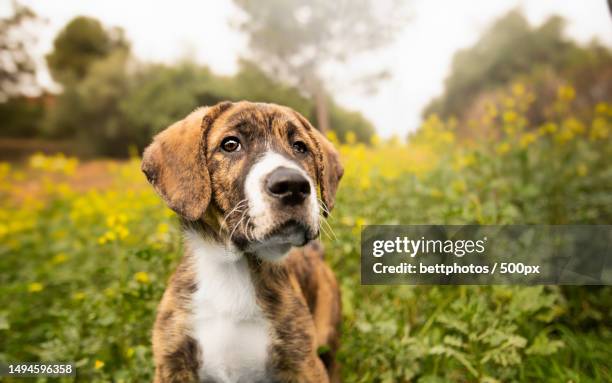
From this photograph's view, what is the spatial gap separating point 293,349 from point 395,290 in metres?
1.40

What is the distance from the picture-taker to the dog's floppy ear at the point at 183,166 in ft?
7.29

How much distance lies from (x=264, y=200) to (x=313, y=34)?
3272 mm

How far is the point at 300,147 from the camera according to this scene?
258 cm

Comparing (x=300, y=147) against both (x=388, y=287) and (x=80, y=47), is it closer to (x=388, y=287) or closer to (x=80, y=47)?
(x=388, y=287)

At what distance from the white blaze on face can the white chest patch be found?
1.37ft

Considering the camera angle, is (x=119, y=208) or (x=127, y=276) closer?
(x=127, y=276)

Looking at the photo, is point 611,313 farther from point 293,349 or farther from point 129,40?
point 129,40

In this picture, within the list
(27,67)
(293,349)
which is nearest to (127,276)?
(293,349)

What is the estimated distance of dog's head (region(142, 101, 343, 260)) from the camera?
6.73ft

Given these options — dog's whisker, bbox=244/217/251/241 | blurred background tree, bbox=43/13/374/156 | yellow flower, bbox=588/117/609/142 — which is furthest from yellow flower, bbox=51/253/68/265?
yellow flower, bbox=588/117/609/142

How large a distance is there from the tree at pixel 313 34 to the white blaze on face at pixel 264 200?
276 cm

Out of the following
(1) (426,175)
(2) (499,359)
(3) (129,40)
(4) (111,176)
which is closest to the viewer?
(2) (499,359)

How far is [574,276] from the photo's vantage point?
126 inches

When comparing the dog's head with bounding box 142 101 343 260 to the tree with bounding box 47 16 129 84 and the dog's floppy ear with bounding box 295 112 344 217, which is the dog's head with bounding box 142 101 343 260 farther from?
the tree with bounding box 47 16 129 84
